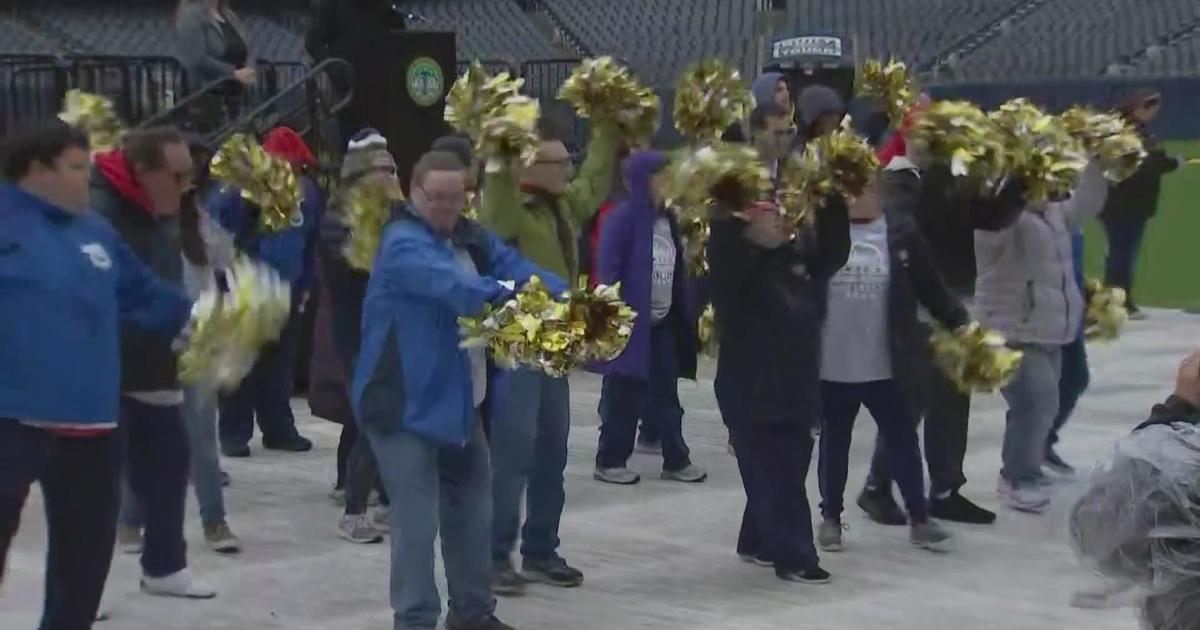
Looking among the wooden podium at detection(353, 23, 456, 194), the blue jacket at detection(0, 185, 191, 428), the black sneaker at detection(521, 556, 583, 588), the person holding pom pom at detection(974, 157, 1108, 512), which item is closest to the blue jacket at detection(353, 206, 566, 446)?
the blue jacket at detection(0, 185, 191, 428)

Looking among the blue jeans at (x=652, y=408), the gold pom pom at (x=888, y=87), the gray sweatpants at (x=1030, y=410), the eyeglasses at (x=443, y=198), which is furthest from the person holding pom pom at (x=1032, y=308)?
the eyeglasses at (x=443, y=198)

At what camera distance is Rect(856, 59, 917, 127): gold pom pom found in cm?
961

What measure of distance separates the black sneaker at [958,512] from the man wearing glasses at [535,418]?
6.28ft

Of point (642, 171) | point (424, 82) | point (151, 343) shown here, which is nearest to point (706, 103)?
point (642, 171)

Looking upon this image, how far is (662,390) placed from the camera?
1002 cm

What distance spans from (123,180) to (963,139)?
3.27 metres

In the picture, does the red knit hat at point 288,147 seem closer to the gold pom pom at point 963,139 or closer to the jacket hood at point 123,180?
the jacket hood at point 123,180

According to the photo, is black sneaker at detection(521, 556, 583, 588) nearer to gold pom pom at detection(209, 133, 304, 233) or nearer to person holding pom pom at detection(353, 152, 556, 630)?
person holding pom pom at detection(353, 152, 556, 630)

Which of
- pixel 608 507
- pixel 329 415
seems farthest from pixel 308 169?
pixel 608 507

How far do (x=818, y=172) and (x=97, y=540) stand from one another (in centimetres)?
312

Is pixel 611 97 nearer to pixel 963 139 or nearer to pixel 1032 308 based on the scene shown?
pixel 963 139

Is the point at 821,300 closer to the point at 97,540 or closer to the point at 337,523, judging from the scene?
the point at 337,523

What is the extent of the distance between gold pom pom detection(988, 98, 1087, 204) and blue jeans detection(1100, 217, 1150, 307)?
329 inches

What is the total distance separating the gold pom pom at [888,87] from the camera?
961 cm
